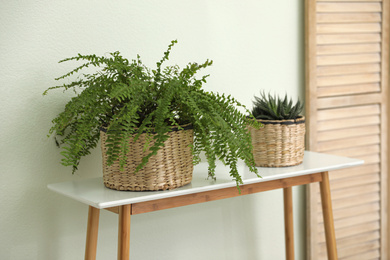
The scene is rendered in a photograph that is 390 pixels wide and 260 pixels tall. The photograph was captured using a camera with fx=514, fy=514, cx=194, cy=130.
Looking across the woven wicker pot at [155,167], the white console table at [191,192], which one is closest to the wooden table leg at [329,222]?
the white console table at [191,192]

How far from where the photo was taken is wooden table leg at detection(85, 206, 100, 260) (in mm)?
1656

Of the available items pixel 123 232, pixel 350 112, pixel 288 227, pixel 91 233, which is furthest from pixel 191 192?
pixel 350 112

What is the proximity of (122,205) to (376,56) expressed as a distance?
1.61 meters

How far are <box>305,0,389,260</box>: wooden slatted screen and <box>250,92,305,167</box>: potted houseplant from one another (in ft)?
1.56

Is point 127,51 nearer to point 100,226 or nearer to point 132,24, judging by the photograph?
point 132,24

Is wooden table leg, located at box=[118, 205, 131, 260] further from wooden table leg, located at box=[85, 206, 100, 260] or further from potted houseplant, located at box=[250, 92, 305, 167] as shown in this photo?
potted houseplant, located at box=[250, 92, 305, 167]

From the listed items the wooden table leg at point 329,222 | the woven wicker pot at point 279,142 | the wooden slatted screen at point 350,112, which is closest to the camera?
the woven wicker pot at point 279,142

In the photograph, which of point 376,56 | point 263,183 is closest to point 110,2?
point 263,183

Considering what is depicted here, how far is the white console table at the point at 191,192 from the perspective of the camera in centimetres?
142

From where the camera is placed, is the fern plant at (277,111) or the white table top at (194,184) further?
the fern plant at (277,111)

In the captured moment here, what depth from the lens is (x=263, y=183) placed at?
1724 mm

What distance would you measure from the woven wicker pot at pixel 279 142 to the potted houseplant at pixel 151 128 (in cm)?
28

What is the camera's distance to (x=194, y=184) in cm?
157

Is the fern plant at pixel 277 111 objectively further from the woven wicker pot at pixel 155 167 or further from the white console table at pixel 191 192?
the woven wicker pot at pixel 155 167
